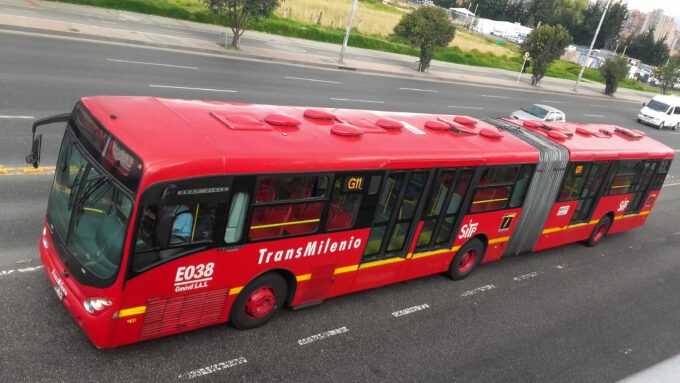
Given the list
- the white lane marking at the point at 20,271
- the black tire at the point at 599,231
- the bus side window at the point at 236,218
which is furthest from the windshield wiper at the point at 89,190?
the black tire at the point at 599,231

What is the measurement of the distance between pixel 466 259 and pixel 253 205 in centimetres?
523

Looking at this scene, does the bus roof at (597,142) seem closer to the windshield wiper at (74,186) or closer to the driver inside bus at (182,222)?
the driver inside bus at (182,222)

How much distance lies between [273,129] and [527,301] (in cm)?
582

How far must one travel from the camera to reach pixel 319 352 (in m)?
6.97

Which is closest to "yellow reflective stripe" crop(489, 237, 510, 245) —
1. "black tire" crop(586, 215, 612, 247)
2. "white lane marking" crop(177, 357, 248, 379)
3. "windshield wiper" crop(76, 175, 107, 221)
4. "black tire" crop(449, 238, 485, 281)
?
"black tire" crop(449, 238, 485, 281)

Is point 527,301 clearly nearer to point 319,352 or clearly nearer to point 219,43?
point 319,352

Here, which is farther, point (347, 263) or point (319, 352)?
point (347, 263)

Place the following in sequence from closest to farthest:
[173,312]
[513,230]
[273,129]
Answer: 1. [173,312]
2. [273,129]
3. [513,230]

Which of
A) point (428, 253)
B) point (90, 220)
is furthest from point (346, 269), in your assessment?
point (90, 220)

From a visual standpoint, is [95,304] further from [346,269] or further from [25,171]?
[25,171]

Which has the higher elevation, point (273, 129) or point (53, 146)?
point (273, 129)

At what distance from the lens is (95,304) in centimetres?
562

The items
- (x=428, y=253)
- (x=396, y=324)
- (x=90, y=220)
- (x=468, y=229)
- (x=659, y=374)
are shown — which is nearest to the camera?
(x=659, y=374)

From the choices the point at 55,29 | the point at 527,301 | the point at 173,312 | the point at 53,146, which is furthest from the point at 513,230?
the point at 55,29
